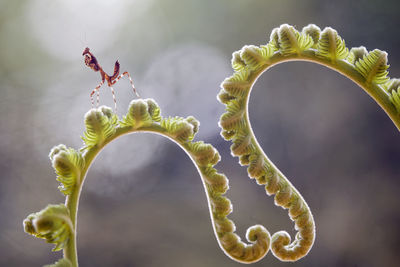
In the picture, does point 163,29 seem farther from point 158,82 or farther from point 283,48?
point 283,48

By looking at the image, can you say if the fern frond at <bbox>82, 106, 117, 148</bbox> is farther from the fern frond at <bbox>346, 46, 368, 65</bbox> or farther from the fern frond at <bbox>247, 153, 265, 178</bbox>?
the fern frond at <bbox>346, 46, 368, 65</bbox>

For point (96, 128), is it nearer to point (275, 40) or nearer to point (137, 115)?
point (137, 115)

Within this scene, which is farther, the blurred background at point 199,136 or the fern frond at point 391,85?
the blurred background at point 199,136

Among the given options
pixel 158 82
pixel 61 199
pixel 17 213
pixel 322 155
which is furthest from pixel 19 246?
pixel 322 155

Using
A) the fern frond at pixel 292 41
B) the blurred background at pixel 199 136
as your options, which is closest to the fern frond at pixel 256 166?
the fern frond at pixel 292 41

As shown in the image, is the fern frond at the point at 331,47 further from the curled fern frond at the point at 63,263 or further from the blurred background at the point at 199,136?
the blurred background at the point at 199,136

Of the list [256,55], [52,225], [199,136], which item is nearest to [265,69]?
[256,55]
